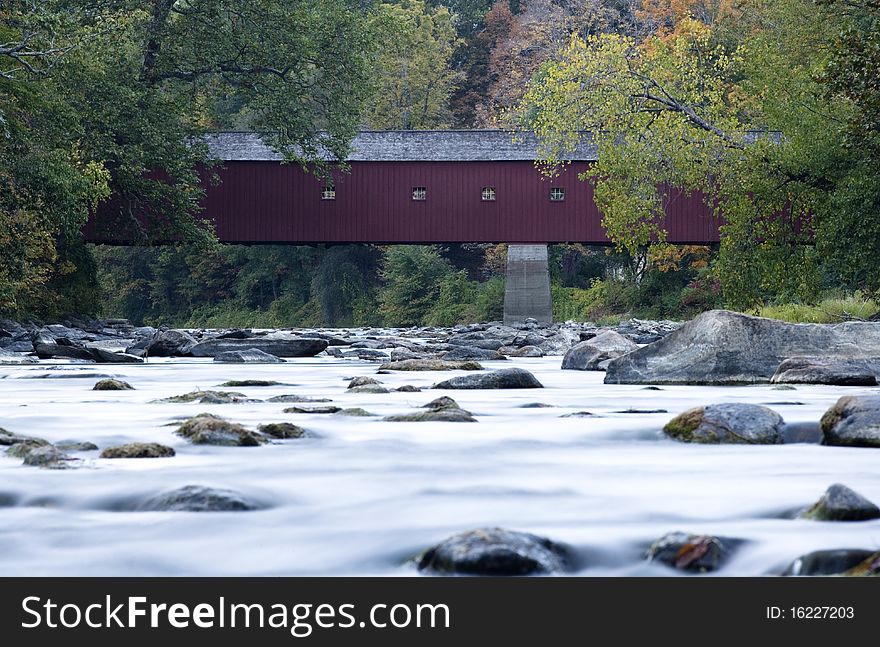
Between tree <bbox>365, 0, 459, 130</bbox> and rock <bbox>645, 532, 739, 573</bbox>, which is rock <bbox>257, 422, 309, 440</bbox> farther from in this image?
tree <bbox>365, 0, 459, 130</bbox>

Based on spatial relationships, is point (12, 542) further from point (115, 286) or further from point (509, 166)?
point (115, 286)

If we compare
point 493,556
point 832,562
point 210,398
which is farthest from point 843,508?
point 210,398

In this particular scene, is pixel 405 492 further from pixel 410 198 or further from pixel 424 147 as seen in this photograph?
pixel 424 147

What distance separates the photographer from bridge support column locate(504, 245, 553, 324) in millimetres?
28688

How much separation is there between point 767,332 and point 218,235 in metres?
22.1

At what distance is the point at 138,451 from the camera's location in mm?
3846

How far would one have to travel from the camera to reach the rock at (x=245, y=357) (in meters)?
11.9

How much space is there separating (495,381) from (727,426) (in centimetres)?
307

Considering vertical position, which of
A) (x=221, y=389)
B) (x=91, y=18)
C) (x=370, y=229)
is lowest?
(x=221, y=389)

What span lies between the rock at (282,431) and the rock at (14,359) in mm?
7570

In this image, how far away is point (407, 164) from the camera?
28250 millimetres

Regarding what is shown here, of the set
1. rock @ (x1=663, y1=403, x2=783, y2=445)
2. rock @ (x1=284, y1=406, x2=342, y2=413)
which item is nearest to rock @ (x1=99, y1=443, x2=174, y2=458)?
rock @ (x1=284, y1=406, x2=342, y2=413)

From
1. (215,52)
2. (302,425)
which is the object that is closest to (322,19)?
(215,52)

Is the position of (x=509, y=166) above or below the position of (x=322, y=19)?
below
